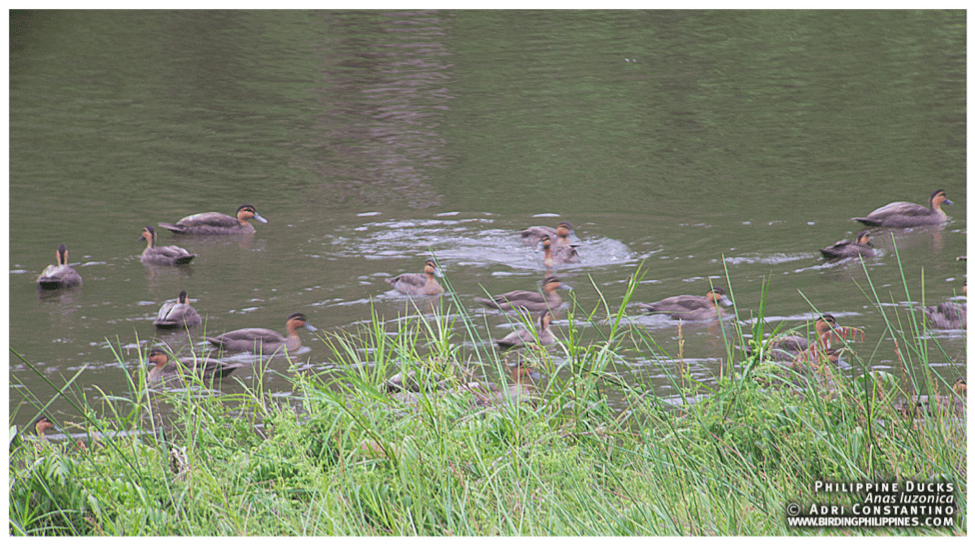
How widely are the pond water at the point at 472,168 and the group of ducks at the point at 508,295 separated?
0.59ft

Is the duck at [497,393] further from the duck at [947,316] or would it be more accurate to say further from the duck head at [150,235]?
the duck head at [150,235]

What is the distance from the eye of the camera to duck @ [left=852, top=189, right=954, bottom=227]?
10.7 metres

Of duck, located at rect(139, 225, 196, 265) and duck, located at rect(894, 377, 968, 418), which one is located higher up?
duck, located at rect(894, 377, 968, 418)

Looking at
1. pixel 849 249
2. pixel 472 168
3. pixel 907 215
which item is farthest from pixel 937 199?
pixel 472 168

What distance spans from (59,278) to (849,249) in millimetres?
7639

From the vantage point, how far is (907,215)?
10.7 meters

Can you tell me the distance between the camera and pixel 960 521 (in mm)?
3197

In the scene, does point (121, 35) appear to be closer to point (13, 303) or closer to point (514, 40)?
point (514, 40)

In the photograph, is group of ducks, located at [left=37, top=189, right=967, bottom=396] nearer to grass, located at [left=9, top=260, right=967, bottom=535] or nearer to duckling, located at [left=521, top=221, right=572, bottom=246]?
duckling, located at [left=521, top=221, right=572, bottom=246]

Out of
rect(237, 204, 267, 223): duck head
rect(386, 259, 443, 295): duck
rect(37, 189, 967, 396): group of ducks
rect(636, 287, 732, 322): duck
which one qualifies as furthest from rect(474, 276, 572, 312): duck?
rect(237, 204, 267, 223): duck head

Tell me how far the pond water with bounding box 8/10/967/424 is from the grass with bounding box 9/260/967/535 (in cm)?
54

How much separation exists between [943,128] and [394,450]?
1372 centimetres

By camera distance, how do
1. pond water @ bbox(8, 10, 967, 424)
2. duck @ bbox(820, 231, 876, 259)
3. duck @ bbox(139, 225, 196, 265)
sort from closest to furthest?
1. pond water @ bbox(8, 10, 967, 424)
2. duck @ bbox(820, 231, 876, 259)
3. duck @ bbox(139, 225, 196, 265)

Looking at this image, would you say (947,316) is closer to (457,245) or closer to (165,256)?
(457,245)
